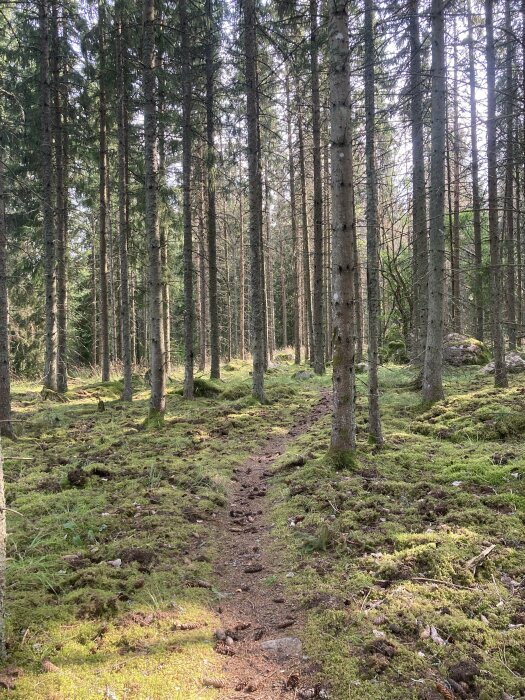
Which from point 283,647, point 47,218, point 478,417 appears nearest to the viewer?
point 283,647

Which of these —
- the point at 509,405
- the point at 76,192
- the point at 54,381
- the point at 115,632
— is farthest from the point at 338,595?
the point at 76,192

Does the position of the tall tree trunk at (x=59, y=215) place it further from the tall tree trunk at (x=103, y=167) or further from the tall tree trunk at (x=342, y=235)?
the tall tree trunk at (x=342, y=235)

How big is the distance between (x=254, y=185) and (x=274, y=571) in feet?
35.6

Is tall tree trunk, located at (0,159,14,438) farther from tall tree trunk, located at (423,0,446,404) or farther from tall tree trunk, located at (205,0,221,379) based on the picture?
tall tree trunk, located at (423,0,446,404)

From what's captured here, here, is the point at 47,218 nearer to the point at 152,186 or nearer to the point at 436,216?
the point at 152,186

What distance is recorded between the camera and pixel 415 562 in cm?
400

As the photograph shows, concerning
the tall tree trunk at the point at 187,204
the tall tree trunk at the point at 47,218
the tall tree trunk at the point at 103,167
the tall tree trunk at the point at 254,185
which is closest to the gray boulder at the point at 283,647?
the tall tree trunk at the point at 254,185

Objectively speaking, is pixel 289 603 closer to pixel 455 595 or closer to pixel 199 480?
pixel 455 595

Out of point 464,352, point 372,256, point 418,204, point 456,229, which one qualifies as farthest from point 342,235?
point 456,229

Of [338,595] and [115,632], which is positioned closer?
[115,632]

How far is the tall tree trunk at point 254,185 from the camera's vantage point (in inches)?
Result: 478

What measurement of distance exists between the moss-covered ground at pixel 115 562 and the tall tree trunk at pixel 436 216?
4276mm

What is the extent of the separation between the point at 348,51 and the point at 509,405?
673cm

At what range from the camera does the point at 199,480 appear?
6.79 metres
